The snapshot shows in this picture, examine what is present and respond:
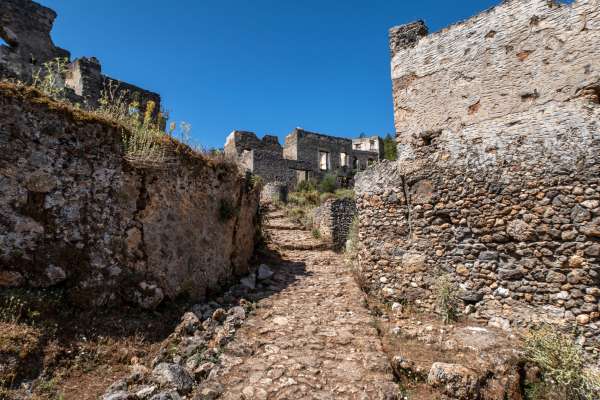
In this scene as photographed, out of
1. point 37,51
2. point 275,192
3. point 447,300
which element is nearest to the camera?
point 447,300

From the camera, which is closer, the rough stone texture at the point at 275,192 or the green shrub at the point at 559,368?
the green shrub at the point at 559,368

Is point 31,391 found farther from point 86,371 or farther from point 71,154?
point 71,154

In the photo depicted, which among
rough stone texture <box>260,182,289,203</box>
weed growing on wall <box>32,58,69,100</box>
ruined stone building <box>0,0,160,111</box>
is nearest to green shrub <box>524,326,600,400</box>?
weed growing on wall <box>32,58,69,100</box>

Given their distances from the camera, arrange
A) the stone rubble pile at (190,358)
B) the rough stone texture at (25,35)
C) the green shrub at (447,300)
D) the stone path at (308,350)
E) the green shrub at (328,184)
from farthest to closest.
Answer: the green shrub at (328,184) < the rough stone texture at (25,35) < the green shrub at (447,300) < the stone path at (308,350) < the stone rubble pile at (190,358)

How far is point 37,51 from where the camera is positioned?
8492mm

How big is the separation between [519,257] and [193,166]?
474 centimetres

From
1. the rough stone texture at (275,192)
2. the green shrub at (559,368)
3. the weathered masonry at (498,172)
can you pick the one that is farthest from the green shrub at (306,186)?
the green shrub at (559,368)

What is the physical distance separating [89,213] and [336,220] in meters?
8.18

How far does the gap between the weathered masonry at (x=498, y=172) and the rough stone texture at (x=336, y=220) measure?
16.3ft

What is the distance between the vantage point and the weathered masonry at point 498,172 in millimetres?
4227

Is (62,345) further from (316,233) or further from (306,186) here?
(306,186)

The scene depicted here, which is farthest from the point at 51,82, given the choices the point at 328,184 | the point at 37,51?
the point at 328,184

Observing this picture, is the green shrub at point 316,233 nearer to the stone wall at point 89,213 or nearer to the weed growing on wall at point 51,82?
the stone wall at point 89,213

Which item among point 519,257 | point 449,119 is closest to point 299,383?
point 519,257
